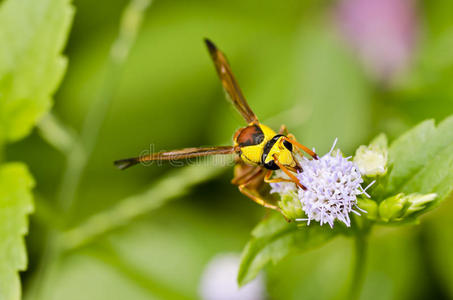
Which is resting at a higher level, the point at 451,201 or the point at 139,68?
the point at 139,68

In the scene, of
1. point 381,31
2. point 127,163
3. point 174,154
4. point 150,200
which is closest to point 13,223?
point 127,163

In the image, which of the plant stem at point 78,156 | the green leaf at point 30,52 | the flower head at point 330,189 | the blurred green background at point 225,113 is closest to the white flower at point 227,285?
the blurred green background at point 225,113

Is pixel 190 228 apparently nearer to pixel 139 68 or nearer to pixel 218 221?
pixel 218 221

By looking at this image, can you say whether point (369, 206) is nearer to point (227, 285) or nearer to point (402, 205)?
point (402, 205)

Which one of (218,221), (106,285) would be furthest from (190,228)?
(106,285)

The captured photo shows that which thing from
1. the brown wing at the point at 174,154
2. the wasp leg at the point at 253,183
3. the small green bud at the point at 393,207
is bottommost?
the wasp leg at the point at 253,183

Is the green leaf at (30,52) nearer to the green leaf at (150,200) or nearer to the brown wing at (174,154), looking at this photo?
the brown wing at (174,154)
